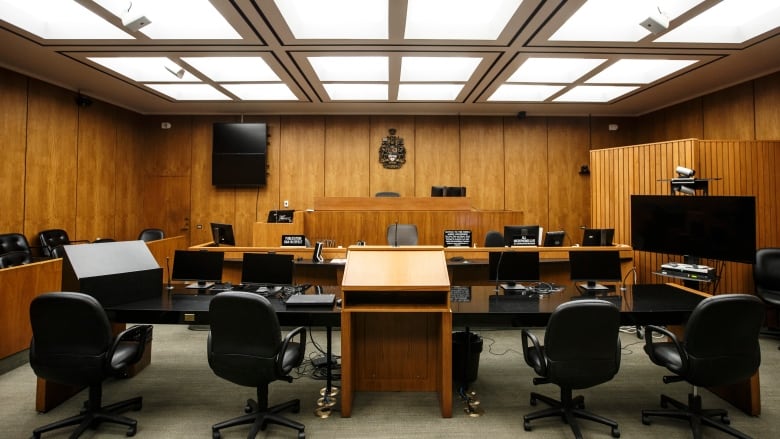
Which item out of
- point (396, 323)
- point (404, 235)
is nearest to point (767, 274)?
point (404, 235)

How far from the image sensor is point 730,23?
447 cm

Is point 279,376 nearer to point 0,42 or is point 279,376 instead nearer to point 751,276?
point 0,42

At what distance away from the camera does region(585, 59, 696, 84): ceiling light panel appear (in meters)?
5.36

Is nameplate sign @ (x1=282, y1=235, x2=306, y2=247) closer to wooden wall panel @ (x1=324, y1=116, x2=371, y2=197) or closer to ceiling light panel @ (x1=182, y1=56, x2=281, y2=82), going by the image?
ceiling light panel @ (x1=182, y1=56, x2=281, y2=82)

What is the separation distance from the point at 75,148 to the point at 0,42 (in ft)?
7.88

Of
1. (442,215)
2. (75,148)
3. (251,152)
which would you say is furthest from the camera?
(251,152)

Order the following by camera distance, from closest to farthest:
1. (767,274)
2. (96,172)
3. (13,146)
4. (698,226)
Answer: (698,226) → (767,274) → (13,146) → (96,172)

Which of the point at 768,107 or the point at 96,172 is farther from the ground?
the point at 768,107

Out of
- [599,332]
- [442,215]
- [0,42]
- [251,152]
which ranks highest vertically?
[0,42]

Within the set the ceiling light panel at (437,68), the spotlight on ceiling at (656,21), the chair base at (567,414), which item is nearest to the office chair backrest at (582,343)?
the chair base at (567,414)

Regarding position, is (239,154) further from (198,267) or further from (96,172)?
(198,267)

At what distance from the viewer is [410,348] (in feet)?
10.9

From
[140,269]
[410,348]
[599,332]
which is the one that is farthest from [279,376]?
[599,332]

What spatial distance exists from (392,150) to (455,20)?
4398mm
